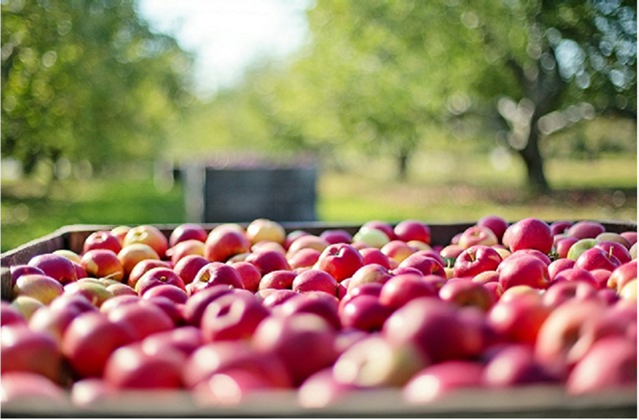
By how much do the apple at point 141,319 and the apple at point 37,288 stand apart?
71 cm

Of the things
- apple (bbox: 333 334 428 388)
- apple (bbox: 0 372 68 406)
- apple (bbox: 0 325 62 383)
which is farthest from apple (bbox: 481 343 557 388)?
apple (bbox: 0 325 62 383)

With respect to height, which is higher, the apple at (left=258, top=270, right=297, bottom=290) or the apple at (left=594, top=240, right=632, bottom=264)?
the apple at (left=594, top=240, right=632, bottom=264)

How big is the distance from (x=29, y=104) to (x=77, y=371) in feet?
54.7

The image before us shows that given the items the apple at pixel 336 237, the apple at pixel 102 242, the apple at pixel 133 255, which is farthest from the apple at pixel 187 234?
the apple at pixel 336 237

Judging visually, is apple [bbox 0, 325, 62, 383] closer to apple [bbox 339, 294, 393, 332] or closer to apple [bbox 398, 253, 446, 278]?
apple [bbox 339, 294, 393, 332]

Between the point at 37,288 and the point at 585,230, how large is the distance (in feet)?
8.97

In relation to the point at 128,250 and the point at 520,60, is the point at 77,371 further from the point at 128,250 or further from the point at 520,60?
the point at 520,60

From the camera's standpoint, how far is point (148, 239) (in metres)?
4.10

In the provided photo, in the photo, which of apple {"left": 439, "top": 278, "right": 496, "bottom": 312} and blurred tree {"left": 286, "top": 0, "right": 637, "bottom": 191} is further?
blurred tree {"left": 286, "top": 0, "right": 637, "bottom": 191}

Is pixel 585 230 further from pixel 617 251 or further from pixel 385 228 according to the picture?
pixel 385 228

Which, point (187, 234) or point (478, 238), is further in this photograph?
point (187, 234)

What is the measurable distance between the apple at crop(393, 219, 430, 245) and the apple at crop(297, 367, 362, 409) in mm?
2748

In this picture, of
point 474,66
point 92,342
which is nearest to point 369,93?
point 474,66

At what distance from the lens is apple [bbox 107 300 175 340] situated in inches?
79.4
